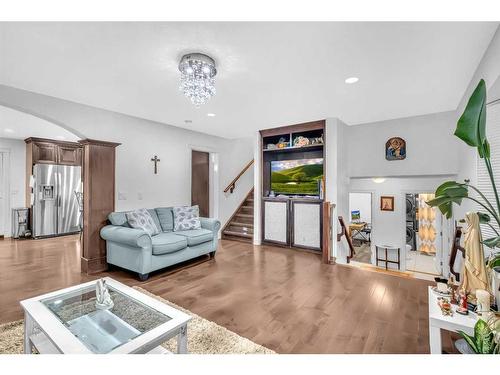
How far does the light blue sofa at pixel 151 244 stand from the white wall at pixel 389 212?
12.0 ft

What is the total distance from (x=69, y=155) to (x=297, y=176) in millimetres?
5871

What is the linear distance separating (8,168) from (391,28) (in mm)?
8115

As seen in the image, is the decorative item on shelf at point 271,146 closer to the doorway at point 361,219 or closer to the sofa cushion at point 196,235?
the sofa cushion at point 196,235

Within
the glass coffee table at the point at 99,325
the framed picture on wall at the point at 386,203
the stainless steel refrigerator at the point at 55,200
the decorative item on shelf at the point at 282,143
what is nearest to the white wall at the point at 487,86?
the framed picture on wall at the point at 386,203

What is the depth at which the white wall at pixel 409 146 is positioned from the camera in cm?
405

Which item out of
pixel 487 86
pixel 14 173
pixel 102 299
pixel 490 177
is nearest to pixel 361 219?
pixel 487 86

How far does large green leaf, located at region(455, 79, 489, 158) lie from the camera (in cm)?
142

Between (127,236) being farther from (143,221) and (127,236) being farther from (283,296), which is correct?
(283,296)

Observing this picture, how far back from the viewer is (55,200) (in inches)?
240

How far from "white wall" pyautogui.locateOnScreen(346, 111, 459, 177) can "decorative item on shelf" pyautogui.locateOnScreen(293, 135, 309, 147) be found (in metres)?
0.85

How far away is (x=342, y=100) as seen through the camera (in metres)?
3.42
